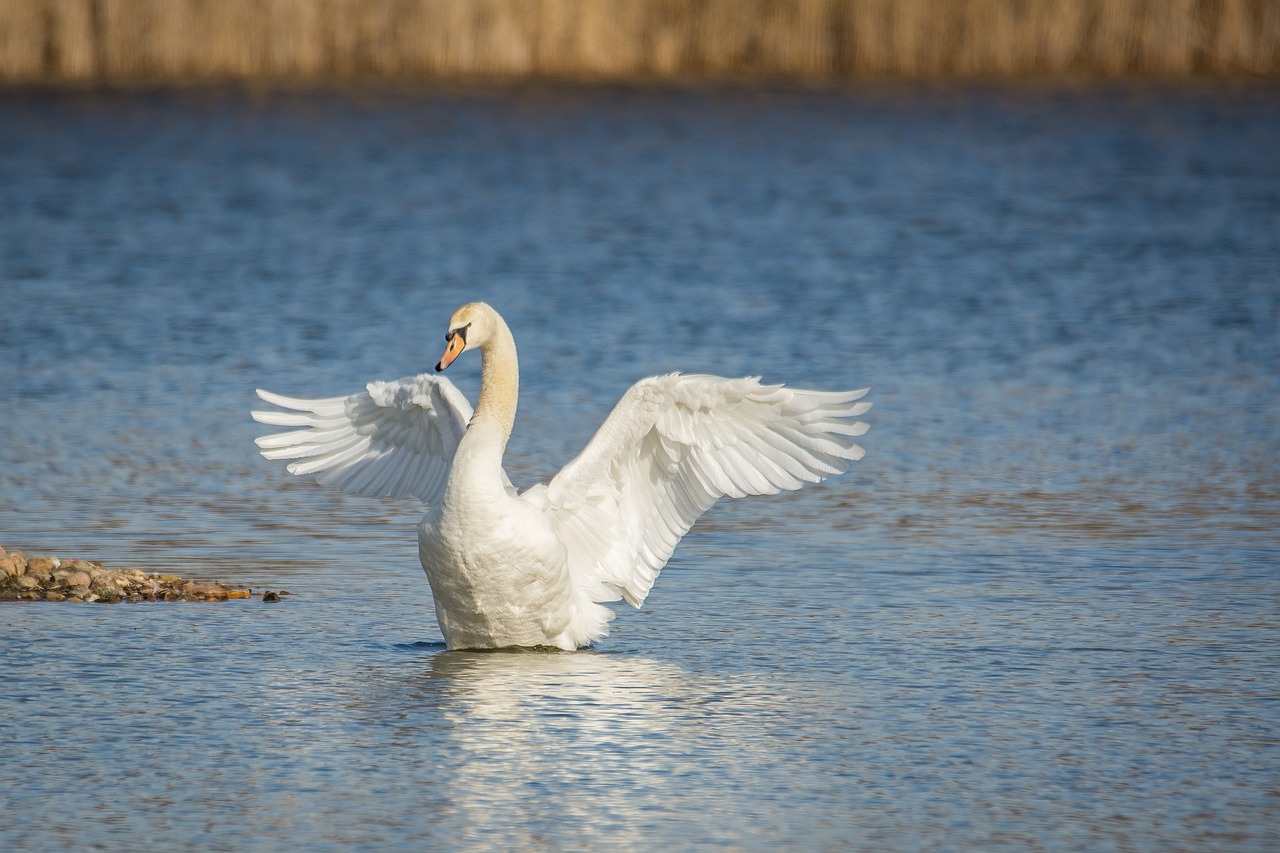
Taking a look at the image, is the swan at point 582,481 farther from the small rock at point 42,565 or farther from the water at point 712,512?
the small rock at point 42,565

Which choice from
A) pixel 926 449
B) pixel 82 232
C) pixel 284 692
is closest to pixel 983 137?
pixel 82 232

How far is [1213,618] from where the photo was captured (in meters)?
7.73

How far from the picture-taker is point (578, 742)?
20.5 feet

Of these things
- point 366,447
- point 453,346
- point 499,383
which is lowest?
point 366,447

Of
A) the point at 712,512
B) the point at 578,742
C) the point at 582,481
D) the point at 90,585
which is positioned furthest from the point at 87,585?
the point at 712,512

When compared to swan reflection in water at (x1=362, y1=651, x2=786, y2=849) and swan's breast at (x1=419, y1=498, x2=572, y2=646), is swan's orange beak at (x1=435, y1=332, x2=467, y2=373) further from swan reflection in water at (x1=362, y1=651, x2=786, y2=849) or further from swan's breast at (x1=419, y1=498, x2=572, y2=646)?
swan reflection in water at (x1=362, y1=651, x2=786, y2=849)

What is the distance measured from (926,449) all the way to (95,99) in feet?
60.1

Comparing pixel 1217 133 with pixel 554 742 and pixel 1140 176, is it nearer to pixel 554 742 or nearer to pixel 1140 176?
pixel 1140 176

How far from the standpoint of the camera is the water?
5.82 m

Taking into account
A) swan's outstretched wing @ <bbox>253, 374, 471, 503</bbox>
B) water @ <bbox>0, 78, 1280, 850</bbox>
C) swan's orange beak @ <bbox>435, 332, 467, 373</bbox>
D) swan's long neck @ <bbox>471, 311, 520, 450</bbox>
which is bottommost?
water @ <bbox>0, 78, 1280, 850</bbox>

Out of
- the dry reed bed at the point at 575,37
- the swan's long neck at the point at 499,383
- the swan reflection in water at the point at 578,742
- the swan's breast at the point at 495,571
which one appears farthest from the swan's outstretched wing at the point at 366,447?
the dry reed bed at the point at 575,37

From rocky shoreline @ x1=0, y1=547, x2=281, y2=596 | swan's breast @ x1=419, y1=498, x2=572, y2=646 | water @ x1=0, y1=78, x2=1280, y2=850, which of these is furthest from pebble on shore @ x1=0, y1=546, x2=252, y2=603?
swan's breast @ x1=419, y1=498, x2=572, y2=646

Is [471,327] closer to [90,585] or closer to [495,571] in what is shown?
[495,571]

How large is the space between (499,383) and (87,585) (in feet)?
6.14
